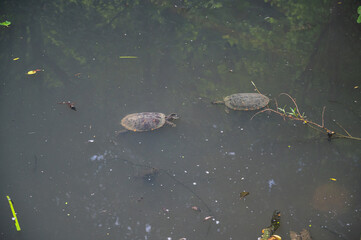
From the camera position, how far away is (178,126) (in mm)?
3973

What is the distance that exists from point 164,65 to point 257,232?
2.89 metres

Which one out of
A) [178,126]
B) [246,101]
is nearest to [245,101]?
[246,101]

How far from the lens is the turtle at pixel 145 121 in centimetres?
382

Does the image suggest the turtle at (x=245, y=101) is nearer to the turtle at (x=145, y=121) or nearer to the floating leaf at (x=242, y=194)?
the turtle at (x=145, y=121)

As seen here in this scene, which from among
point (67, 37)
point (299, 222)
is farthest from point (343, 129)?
point (67, 37)

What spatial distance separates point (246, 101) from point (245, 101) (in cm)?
1

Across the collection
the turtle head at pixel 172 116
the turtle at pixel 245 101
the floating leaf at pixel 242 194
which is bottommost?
the floating leaf at pixel 242 194

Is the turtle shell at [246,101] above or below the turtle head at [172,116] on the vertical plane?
above

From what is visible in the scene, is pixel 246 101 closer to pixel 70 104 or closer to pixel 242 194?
pixel 242 194

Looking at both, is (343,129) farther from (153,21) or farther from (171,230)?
(153,21)

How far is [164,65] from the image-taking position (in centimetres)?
485

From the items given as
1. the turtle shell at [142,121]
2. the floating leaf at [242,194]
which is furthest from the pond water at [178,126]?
the turtle shell at [142,121]

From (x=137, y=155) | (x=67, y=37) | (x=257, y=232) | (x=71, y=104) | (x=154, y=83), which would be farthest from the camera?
(x=67, y=37)

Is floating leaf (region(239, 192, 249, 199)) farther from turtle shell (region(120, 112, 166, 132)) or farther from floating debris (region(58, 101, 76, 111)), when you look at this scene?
floating debris (region(58, 101, 76, 111))
